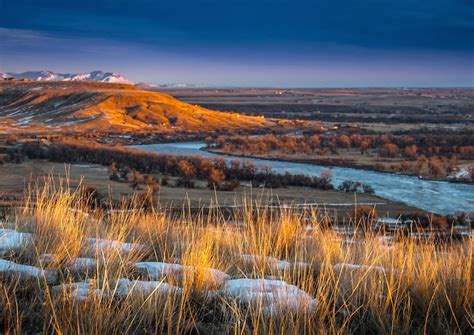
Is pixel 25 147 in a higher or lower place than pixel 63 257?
lower

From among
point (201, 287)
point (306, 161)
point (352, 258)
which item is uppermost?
point (201, 287)

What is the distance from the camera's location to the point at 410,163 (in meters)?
39.1

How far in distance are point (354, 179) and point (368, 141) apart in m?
20.1

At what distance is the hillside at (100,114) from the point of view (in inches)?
2386

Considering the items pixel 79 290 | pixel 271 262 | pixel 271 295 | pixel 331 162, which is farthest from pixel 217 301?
pixel 331 162

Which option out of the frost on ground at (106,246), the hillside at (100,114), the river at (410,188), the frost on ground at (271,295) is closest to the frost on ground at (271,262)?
the frost on ground at (271,295)

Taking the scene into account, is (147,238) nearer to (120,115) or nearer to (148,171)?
(148,171)

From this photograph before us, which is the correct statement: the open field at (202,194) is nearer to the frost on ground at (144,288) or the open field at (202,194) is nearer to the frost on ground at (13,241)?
the frost on ground at (13,241)

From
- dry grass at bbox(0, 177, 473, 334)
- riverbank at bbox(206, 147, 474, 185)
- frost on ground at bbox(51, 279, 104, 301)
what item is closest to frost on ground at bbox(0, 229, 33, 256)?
dry grass at bbox(0, 177, 473, 334)

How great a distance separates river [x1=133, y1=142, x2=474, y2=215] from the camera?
2494cm

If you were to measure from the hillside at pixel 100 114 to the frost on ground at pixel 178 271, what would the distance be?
5535cm

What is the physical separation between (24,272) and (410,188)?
2870cm

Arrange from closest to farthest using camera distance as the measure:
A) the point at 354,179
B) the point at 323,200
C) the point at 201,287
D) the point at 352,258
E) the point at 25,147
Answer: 1. the point at 201,287
2. the point at 352,258
3. the point at 323,200
4. the point at 354,179
5. the point at 25,147

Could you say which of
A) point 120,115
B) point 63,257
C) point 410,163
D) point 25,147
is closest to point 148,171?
point 25,147
